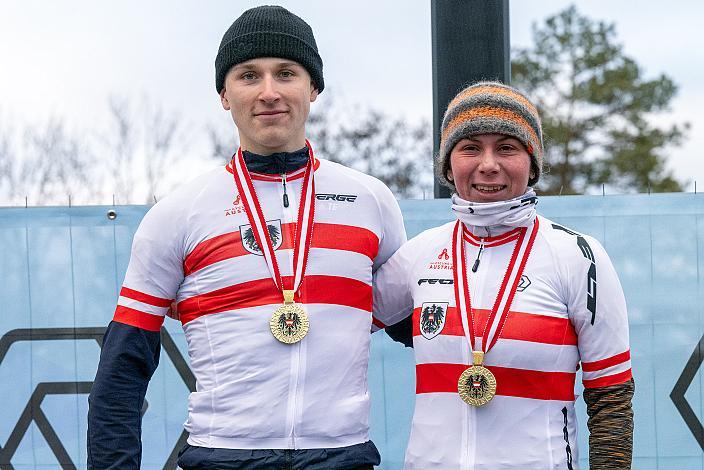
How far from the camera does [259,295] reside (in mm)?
2621

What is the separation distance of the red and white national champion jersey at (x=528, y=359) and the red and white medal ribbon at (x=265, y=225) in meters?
0.36

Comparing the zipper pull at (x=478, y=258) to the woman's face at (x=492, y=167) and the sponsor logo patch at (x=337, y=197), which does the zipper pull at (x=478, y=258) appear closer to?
the woman's face at (x=492, y=167)

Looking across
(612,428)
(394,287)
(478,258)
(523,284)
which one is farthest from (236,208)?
(612,428)

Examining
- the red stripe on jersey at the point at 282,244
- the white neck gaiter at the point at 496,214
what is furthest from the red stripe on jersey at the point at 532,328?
the red stripe on jersey at the point at 282,244

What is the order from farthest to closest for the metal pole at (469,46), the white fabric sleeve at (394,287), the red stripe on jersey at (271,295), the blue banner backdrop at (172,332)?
the blue banner backdrop at (172,332) < the metal pole at (469,46) < the white fabric sleeve at (394,287) < the red stripe on jersey at (271,295)

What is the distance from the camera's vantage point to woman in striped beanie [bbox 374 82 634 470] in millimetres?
2543

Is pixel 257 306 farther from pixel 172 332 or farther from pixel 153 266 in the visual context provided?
pixel 172 332

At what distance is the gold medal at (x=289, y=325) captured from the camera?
2.55 metres

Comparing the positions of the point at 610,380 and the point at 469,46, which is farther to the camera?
the point at 469,46

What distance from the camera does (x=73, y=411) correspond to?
424 cm

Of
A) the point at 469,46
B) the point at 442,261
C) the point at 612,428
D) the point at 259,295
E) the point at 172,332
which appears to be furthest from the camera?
the point at 172,332

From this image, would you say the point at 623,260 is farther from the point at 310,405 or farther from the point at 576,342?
the point at 310,405

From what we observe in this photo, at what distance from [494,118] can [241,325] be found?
86 cm

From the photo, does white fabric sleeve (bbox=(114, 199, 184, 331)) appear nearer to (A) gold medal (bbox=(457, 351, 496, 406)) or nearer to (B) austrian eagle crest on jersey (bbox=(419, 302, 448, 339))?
(B) austrian eagle crest on jersey (bbox=(419, 302, 448, 339))
